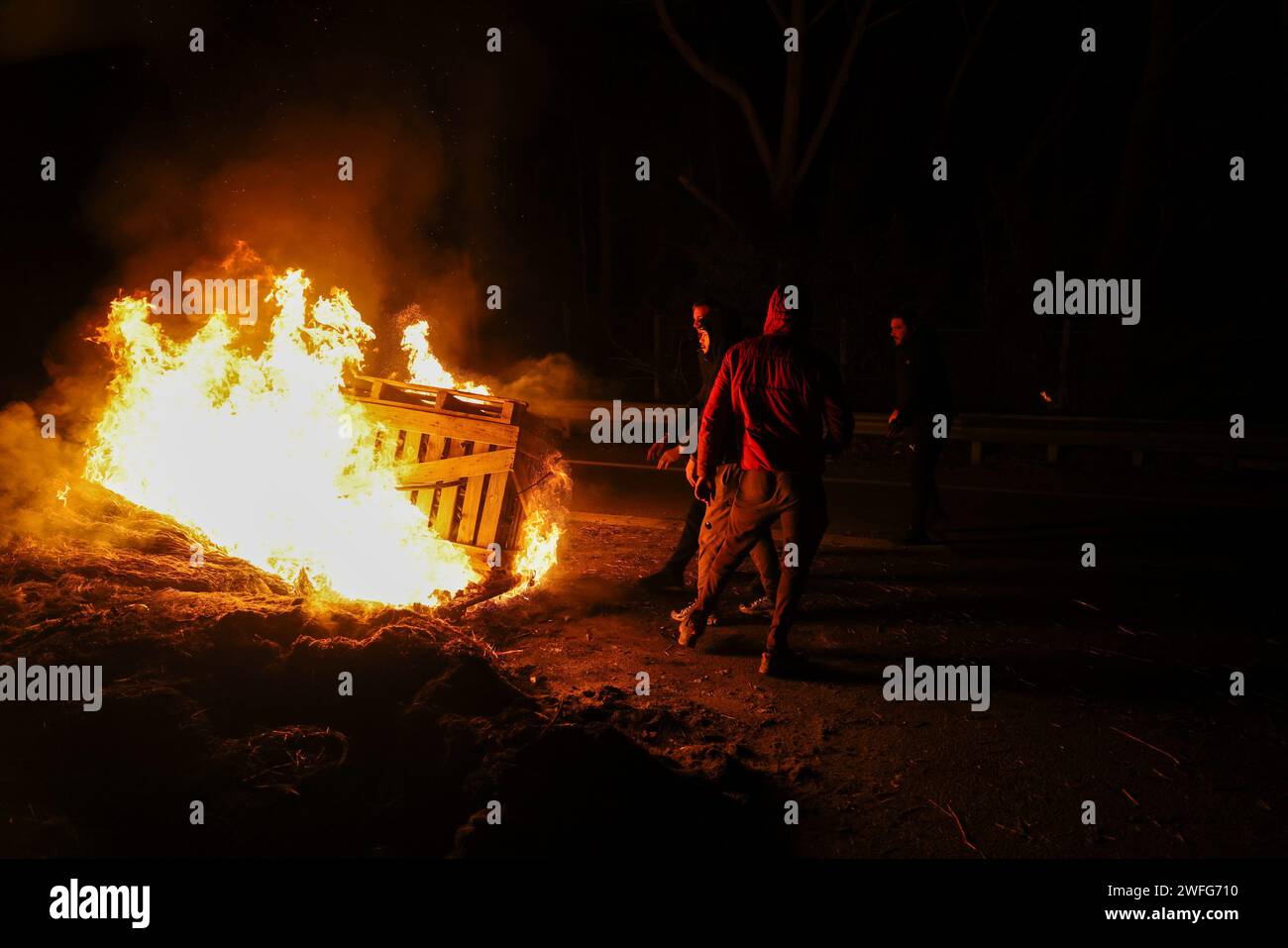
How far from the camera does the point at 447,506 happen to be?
6.94m

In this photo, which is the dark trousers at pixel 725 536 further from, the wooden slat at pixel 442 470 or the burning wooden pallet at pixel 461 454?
the wooden slat at pixel 442 470

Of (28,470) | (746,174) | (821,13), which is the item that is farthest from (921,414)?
(746,174)

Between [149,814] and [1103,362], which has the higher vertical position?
[1103,362]

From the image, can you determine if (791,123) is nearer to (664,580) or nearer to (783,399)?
(664,580)

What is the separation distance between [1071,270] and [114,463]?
15532mm

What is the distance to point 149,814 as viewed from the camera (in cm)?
361

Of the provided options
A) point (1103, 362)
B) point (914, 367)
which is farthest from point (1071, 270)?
point (914, 367)

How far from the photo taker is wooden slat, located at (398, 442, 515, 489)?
6789 mm

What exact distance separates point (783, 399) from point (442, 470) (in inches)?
105

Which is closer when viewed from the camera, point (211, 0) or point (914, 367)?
point (914, 367)

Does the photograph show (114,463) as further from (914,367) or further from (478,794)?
(914,367)

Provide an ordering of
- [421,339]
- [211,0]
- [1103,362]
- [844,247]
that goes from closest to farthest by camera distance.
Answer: [421,339] < [211,0] < [1103,362] < [844,247]
